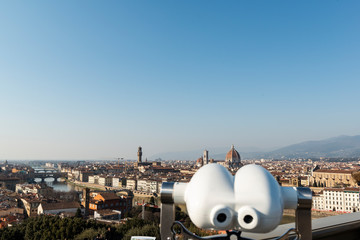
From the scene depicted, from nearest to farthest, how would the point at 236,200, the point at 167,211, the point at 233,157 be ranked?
1. the point at 236,200
2. the point at 167,211
3. the point at 233,157

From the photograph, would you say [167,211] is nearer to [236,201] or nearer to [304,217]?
[236,201]

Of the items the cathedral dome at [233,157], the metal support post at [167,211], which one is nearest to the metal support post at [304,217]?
the metal support post at [167,211]

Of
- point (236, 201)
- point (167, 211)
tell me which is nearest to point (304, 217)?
point (236, 201)

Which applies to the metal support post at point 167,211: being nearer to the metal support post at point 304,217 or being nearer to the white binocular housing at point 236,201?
the white binocular housing at point 236,201

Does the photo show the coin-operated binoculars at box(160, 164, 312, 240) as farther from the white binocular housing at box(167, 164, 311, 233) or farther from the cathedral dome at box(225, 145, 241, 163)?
the cathedral dome at box(225, 145, 241, 163)

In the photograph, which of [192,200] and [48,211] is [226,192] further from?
[48,211]

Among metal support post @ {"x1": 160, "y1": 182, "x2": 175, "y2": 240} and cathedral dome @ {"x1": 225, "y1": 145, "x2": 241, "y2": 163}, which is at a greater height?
metal support post @ {"x1": 160, "y1": 182, "x2": 175, "y2": 240}

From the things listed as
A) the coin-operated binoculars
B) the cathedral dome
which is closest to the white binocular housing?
the coin-operated binoculars

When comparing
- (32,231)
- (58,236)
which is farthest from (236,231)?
(32,231)

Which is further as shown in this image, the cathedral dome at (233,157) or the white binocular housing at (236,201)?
the cathedral dome at (233,157)
